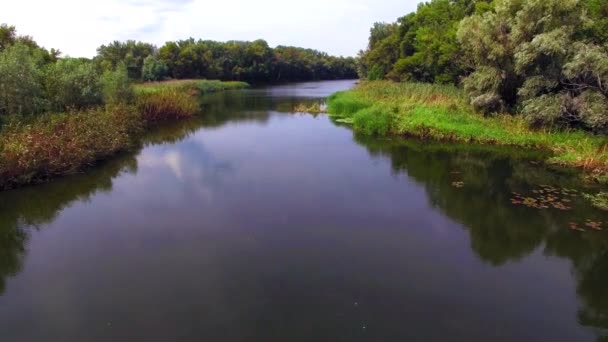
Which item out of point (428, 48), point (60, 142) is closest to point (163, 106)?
point (60, 142)

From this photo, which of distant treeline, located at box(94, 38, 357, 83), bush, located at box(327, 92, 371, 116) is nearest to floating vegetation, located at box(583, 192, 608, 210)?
bush, located at box(327, 92, 371, 116)

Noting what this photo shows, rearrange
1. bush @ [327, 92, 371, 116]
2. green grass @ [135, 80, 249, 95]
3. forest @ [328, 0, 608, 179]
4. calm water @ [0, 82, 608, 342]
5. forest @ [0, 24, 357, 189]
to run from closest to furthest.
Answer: calm water @ [0, 82, 608, 342]
forest @ [0, 24, 357, 189]
forest @ [328, 0, 608, 179]
bush @ [327, 92, 371, 116]
green grass @ [135, 80, 249, 95]

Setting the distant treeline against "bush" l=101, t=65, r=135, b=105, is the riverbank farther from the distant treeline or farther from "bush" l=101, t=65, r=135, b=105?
the distant treeline

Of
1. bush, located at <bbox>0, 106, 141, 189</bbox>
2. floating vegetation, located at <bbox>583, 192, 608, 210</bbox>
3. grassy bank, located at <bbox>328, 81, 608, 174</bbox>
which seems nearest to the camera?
floating vegetation, located at <bbox>583, 192, 608, 210</bbox>

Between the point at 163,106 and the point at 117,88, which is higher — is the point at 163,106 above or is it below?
below

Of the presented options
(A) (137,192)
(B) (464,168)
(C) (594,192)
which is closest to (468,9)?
(B) (464,168)

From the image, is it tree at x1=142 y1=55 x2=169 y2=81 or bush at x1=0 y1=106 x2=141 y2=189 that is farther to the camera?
tree at x1=142 y1=55 x2=169 y2=81

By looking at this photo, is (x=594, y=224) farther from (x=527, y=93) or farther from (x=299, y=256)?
(x=527, y=93)
